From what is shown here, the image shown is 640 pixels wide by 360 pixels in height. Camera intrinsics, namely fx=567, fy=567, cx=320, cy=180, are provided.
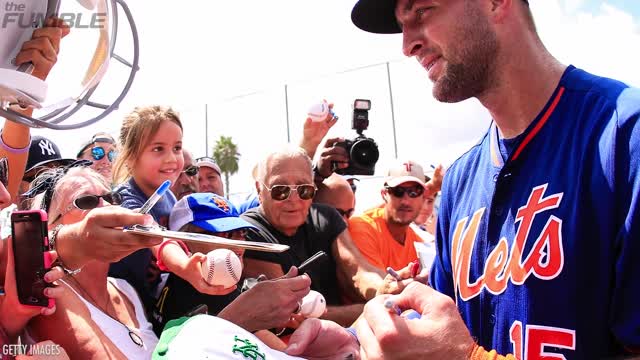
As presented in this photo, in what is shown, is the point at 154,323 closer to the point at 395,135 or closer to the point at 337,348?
the point at 337,348

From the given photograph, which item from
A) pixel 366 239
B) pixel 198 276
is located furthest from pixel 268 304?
pixel 366 239

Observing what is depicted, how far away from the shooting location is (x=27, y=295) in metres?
1.82

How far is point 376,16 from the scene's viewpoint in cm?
202

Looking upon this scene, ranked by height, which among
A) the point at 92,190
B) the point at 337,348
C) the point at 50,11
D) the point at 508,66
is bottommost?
the point at 337,348

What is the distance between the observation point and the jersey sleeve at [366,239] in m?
3.90

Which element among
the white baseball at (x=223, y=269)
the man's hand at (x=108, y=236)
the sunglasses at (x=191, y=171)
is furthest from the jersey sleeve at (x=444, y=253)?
the sunglasses at (x=191, y=171)

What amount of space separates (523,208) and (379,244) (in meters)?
2.55

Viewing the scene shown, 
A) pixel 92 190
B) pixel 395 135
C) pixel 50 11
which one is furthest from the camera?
pixel 395 135

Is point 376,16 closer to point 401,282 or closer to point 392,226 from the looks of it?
point 401,282

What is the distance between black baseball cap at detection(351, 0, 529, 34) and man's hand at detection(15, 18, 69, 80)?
964mm

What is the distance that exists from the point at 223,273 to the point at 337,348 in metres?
0.52

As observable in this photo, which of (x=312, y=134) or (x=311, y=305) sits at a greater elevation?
(x=312, y=134)

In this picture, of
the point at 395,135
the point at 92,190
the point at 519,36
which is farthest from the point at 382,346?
the point at 395,135

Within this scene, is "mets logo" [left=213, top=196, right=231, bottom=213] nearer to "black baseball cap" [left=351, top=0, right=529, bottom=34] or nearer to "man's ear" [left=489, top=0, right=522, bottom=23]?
"black baseball cap" [left=351, top=0, right=529, bottom=34]
